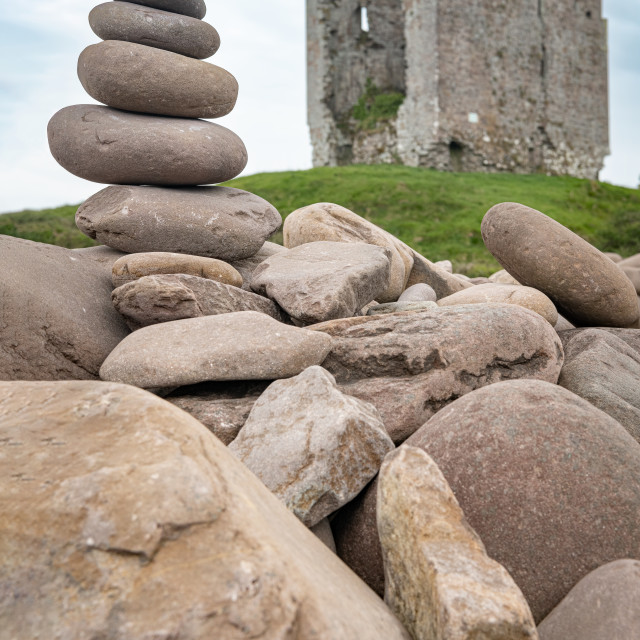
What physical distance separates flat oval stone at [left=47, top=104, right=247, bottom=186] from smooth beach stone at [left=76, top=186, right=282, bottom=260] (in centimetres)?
15

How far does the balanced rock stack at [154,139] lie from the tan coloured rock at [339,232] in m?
0.64

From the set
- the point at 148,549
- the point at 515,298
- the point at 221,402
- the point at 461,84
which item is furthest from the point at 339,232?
the point at 461,84

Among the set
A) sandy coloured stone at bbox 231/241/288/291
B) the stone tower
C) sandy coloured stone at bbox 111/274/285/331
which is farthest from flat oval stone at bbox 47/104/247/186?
the stone tower

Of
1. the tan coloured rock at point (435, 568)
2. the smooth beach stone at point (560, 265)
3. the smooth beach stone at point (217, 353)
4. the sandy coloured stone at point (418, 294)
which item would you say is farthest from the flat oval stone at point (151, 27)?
the tan coloured rock at point (435, 568)

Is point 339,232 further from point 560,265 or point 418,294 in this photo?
point 560,265

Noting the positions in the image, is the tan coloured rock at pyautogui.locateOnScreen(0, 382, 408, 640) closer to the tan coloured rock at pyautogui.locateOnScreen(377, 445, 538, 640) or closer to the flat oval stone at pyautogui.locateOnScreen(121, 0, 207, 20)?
the tan coloured rock at pyautogui.locateOnScreen(377, 445, 538, 640)

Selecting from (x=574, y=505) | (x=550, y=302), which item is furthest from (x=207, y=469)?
(x=550, y=302)

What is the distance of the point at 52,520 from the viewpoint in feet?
5.92

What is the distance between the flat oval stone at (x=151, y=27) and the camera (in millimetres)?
5730

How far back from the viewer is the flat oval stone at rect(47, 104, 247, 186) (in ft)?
18.2

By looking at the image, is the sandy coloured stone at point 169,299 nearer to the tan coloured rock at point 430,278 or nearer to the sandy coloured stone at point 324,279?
the sandy coloured stone at point 324,279

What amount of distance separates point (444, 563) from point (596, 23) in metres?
34.9

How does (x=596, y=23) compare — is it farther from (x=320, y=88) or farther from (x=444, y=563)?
(x=444, y=563)

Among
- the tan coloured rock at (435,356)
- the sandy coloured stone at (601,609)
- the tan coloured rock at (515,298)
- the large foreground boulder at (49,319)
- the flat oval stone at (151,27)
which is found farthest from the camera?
the flat oval stone at (151,27)
